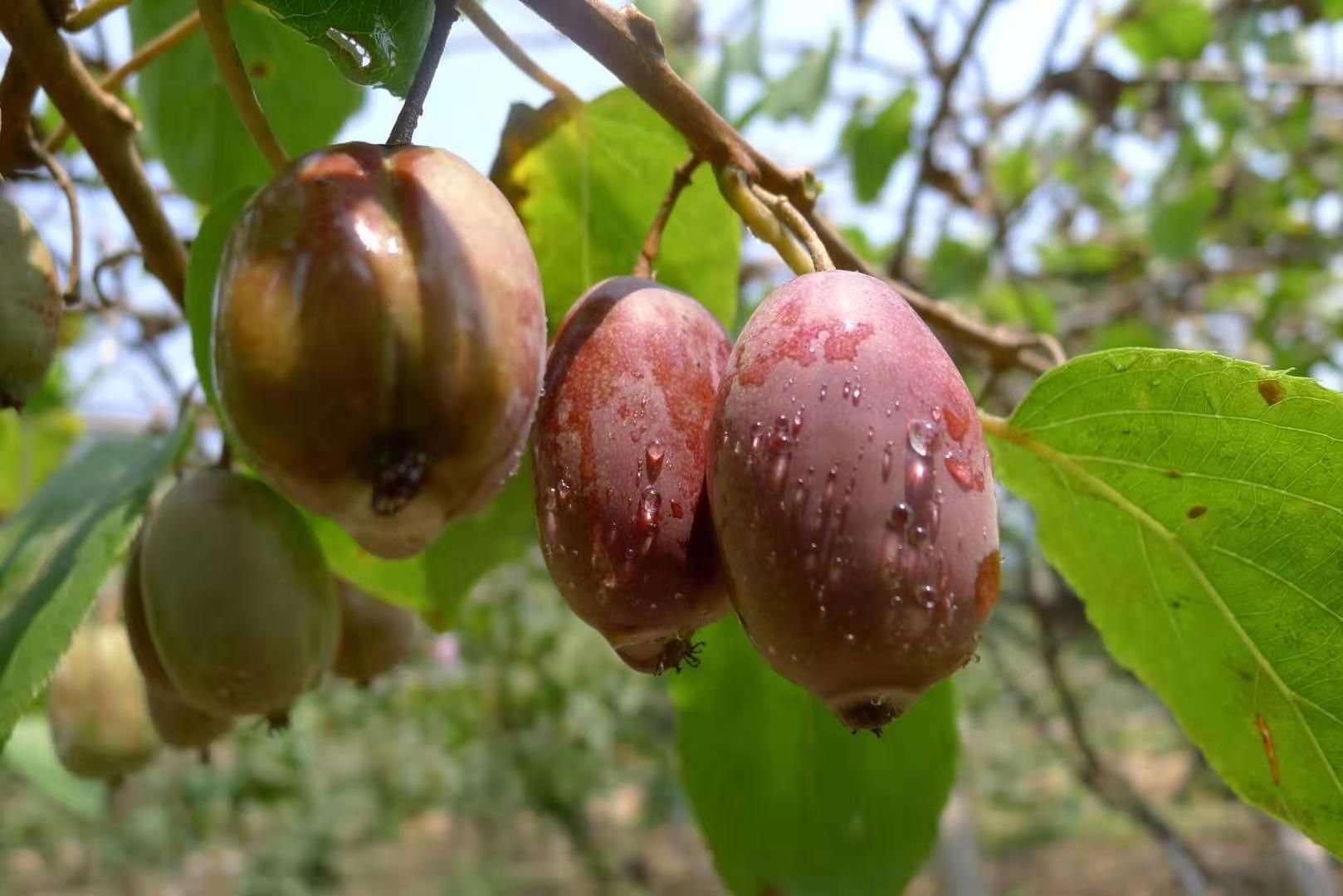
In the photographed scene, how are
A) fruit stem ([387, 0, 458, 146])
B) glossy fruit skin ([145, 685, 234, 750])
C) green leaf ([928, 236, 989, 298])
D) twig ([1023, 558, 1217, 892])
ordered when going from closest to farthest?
fruit stem ([387, 0, 458, 146]) < glossy fruit skin ([145, 685, 234, 750]) < twig ([1023, 558, 1217, 892]) < green leaf ([928, 236, 989, 298])

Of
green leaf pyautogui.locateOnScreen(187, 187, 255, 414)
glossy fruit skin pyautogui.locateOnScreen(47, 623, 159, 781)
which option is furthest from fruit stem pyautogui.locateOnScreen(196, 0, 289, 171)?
glossy fruit skin pyautogui.locateOnScreen(47, 623, 159, 781)

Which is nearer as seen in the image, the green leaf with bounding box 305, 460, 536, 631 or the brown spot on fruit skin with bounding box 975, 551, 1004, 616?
the brown spot on fruit skin with bounding box 975, 551, 1004, 616

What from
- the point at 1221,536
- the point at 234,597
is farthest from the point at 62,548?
the point at 1221,536

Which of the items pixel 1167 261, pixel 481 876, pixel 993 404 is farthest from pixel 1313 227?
pixel 481 876

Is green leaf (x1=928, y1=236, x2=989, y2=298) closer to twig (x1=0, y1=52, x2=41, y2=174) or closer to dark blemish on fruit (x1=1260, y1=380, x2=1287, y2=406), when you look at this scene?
dark blemish on fruit (x1=1260, y1=380, x2=1287, y2=406)

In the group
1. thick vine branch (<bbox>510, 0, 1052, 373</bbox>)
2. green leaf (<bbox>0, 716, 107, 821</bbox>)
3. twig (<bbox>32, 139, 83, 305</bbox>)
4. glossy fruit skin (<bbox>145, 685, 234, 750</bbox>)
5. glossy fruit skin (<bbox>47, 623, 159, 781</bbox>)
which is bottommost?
green leaf (<bbox>0, 716, 107, 821</bbox>)
